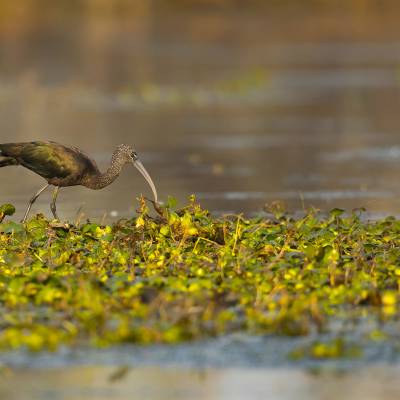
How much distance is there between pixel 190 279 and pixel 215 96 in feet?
62.2

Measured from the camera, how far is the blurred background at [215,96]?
16.2 metres

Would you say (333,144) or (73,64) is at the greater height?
(73,64)

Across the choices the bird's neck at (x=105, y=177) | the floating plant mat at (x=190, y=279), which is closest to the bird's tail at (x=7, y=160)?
the bird's neck at (x=105, y=177)

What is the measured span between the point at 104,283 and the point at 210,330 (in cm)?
127

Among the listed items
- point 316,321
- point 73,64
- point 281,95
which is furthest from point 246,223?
point 73,64

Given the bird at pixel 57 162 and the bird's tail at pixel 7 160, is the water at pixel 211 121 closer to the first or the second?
the bird at pixel 57 162

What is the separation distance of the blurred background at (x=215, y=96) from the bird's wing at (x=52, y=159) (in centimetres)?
116

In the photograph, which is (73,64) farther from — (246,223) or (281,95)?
(246,223)

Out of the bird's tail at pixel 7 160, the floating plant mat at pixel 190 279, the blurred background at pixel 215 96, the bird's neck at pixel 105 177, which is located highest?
the blurred background at pixel 215 96

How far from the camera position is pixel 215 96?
92.1 ft

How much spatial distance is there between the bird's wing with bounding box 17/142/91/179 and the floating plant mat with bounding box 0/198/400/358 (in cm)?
149

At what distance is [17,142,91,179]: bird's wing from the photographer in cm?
1240

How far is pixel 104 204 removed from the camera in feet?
48.4

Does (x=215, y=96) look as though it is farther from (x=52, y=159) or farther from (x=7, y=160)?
(x=52, y=159)
